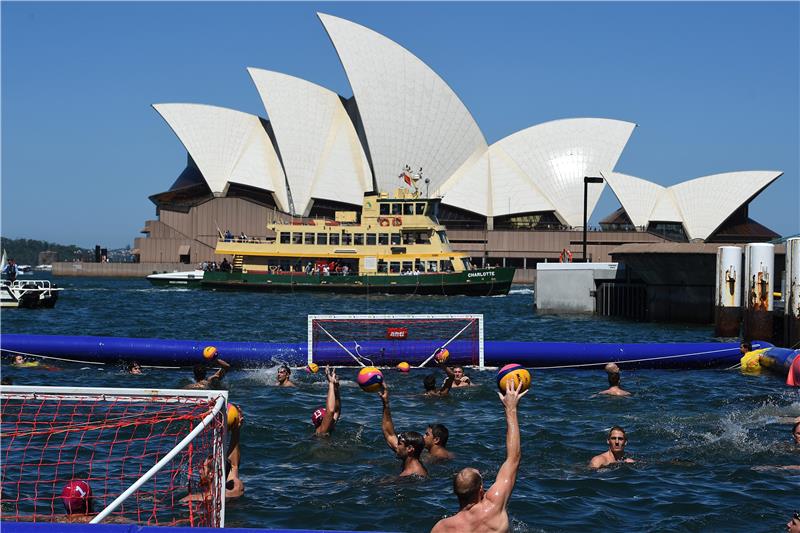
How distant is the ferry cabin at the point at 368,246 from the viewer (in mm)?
46094

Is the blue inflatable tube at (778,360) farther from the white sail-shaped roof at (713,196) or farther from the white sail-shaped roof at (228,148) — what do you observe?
the white sail-shaped roof at (228,148)

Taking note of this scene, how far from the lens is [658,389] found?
15.4 meters

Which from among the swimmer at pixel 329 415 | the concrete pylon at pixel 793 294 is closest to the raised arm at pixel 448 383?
the swimmer at pixel 329 415

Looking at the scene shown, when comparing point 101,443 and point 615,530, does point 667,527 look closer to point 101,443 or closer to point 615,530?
point 615,530

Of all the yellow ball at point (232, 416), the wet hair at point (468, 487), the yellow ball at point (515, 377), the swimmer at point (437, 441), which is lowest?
the swimmer at point (437, 441)

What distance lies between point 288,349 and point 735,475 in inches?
A: 359

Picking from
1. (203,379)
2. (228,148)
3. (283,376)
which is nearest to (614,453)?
(283,376)

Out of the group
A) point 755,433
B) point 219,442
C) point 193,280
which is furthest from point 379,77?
point 219,442

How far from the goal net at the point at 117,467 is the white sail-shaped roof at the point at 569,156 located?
64.2 metres

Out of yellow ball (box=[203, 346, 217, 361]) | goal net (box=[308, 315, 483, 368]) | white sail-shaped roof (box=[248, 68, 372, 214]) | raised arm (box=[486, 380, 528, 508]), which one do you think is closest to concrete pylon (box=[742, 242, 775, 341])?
goal net (box=[308, 315, 483, 368])

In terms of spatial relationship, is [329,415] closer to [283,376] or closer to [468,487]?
[283,376]

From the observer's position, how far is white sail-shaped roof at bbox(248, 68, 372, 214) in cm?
6831

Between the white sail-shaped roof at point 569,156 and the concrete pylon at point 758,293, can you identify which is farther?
the white sail-shaped roof at point 569,156

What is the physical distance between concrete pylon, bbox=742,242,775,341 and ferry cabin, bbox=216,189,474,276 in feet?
76.0
